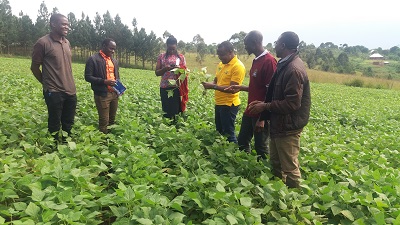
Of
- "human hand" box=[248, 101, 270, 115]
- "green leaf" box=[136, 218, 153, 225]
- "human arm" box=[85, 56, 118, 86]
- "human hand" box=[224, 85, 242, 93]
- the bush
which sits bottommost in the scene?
"green leaf" box=[136, 218, 153, 225]

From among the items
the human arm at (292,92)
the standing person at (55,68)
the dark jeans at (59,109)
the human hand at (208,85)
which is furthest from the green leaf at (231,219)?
the dark jeans at (59,109)

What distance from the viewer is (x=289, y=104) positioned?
3.01m

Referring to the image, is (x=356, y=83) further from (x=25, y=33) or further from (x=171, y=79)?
(x=25, y=33)

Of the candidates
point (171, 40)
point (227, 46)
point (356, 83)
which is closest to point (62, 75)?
point (171, 40)

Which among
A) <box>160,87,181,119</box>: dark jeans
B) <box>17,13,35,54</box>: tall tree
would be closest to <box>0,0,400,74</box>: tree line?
<box>17,13,35,54</box>: tall tree

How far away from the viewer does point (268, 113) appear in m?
3.58

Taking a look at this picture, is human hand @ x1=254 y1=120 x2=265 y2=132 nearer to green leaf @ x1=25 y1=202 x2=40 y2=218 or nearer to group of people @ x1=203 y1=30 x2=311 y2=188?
group of people @ x1=203 y1=30 x2=311 y2=188

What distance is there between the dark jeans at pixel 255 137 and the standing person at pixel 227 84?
0.30m

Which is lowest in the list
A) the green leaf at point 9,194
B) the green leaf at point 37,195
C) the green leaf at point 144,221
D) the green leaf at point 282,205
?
the green leaf at point 282,205

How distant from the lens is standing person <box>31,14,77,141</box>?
399 centimetres

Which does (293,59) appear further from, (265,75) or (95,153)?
(95,153)

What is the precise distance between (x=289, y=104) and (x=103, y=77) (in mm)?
3104

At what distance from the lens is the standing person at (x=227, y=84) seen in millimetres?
4293

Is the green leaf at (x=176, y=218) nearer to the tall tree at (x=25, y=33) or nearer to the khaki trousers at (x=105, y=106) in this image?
the khaki trousers at (x=105, y=106)
